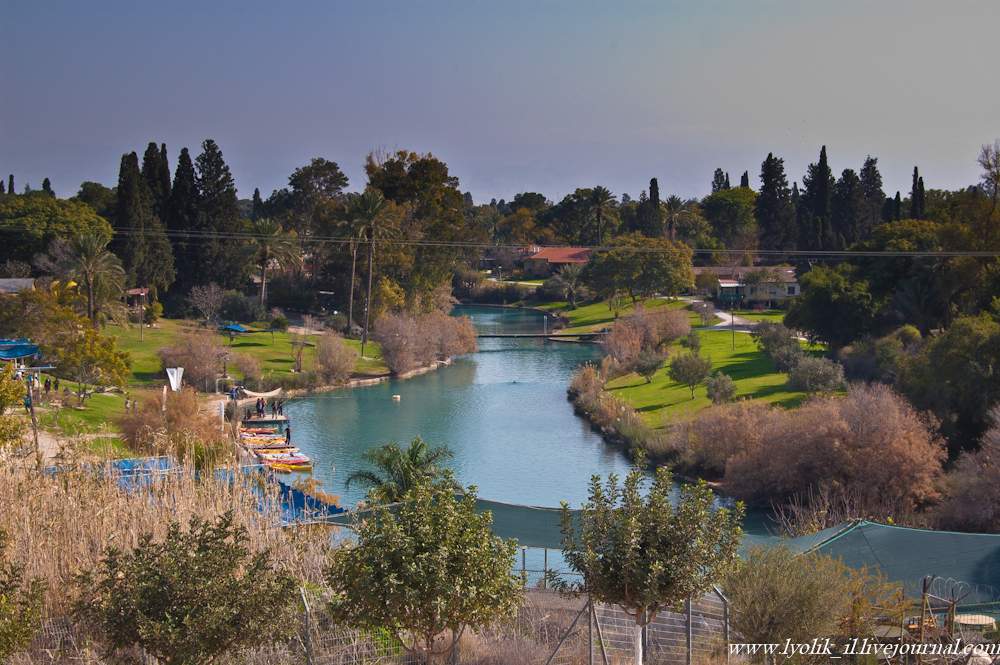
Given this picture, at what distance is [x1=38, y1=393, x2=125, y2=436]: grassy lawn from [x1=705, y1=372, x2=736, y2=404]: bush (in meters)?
22.1

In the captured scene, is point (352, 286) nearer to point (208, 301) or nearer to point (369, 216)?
point (369, 216)

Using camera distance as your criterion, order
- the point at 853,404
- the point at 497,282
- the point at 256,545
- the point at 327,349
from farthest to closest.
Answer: the point at 497,282 < the point at 327,349 < the point at 853,404 < the point at 256,545

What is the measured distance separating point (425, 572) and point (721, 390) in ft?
108

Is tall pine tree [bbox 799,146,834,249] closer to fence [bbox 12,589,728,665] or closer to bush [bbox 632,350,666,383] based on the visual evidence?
bush [bbox 632,350,666,383]

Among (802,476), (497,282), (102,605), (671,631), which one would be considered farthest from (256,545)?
(497,282)

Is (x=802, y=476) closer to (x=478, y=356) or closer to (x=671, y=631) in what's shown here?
(x=671, y=631)

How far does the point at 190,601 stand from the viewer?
10.0 meters

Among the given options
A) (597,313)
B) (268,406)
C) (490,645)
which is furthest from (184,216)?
(490,645)

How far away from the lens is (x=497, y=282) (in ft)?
354

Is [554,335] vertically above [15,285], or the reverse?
[15,285]

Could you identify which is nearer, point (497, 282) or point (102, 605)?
point (102, 605)

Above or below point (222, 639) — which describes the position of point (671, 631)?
below

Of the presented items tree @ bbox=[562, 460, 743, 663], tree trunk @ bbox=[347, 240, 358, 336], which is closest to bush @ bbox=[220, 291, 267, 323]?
tree trunk @ bbox=[347, 240, 358, 336]

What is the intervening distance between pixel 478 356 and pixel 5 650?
5843 centimetres
